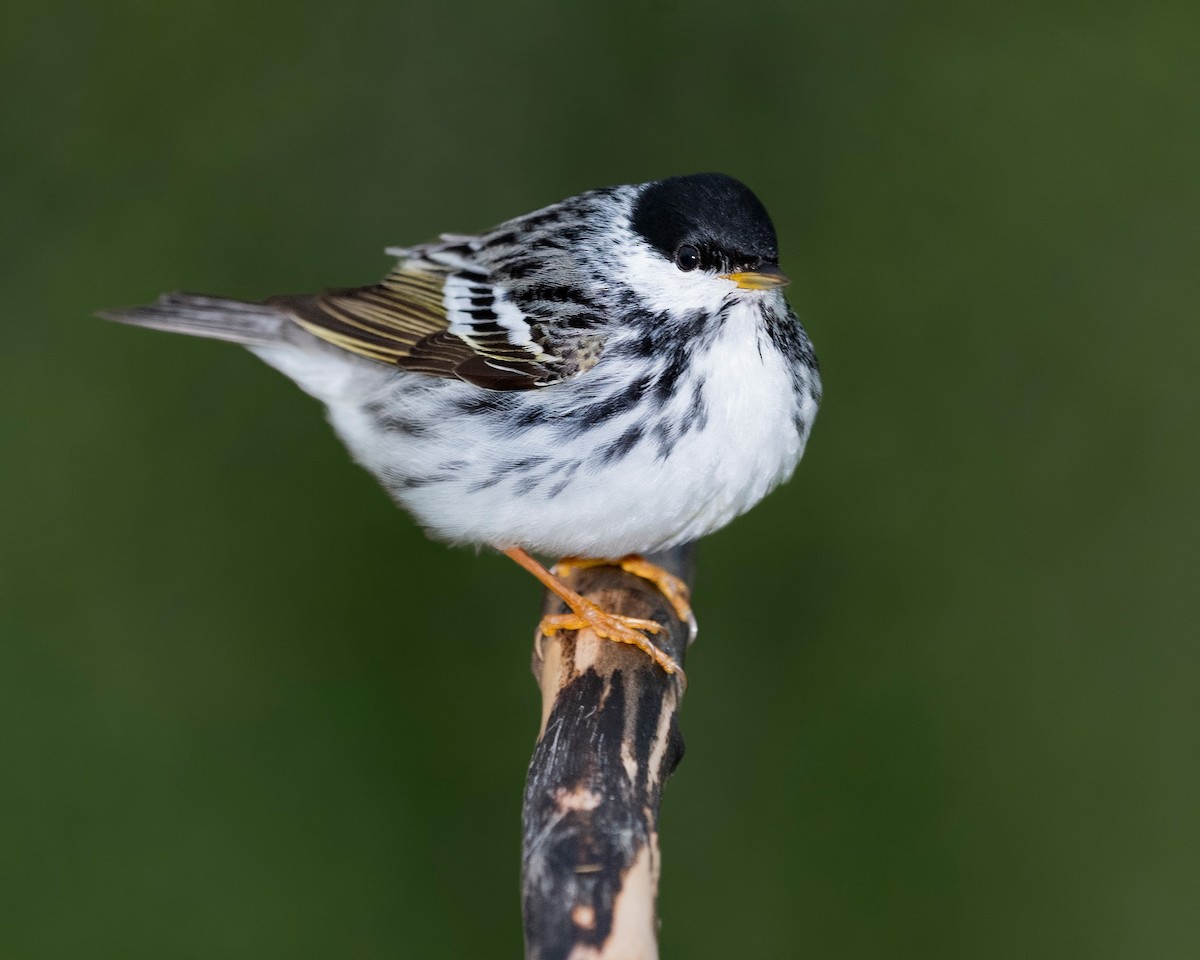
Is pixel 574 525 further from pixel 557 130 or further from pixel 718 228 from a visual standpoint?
pixel 557 130

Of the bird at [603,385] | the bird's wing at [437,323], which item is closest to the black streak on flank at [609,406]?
the bird at [603,385]

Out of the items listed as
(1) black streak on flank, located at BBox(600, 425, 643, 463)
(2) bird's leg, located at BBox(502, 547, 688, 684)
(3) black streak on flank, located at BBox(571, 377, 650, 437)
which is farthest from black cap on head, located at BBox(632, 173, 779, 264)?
(2) bird's leg, located at BBox(502, 547, 688, 684)

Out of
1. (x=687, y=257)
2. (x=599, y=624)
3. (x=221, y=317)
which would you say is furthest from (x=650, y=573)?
(x=221, y=317)

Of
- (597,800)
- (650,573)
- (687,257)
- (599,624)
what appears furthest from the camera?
(650,573)

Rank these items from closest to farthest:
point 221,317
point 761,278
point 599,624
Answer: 1. point 761,278
2. point 599,624
3. point 221,317

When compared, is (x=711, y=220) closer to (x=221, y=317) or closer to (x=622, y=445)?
(x=622, y=445)

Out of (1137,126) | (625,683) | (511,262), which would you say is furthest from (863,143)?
(625,683)
